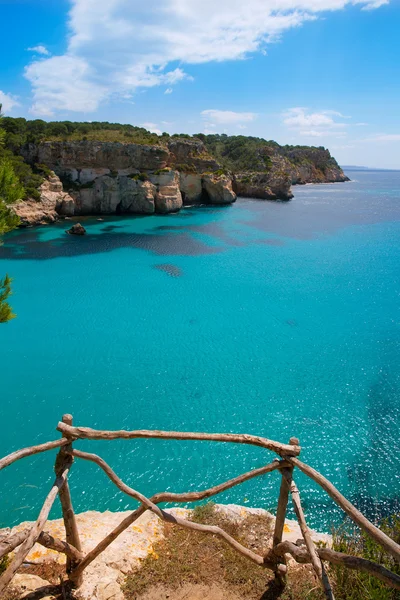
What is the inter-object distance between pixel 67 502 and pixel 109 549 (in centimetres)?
179

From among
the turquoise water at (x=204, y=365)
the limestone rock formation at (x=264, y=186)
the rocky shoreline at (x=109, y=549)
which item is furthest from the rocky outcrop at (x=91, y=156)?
the rocky shoreline at (x=109, y=549)

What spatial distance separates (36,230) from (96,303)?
2314cm

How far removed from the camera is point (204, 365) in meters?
16.3

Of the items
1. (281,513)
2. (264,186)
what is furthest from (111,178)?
(281,513)

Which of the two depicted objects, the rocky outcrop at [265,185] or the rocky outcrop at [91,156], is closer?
the rocky outcrop at [91,156]

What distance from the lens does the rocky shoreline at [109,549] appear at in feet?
15.8

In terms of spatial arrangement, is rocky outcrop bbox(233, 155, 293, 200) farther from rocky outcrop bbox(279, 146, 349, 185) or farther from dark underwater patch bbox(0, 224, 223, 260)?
rocky outcrop bbox(279, 146, 349, 185)

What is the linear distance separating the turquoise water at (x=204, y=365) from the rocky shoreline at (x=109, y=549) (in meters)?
1.68

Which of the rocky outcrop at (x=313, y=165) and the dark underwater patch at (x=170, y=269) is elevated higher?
the rocky outcrop at (x=313, y=165)

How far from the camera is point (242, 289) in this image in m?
25.9

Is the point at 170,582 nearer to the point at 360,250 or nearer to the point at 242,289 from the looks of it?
the point at 242,289

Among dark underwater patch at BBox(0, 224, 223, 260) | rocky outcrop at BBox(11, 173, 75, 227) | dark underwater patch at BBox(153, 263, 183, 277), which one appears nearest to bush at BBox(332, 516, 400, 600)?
dark underwater patch at BBox(153, 263, 183, 277)

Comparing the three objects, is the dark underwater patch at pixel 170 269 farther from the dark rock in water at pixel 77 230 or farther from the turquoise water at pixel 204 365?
the dark rock in water at pixel 77 230

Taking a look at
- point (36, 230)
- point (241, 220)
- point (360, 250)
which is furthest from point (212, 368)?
point (241, 220)
